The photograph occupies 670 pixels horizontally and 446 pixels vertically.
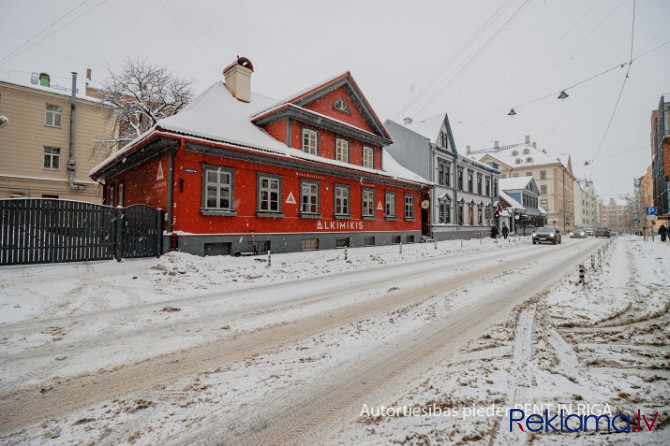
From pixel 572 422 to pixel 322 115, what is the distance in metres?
17.4

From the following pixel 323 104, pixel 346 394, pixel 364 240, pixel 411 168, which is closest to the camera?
pixel 346 394

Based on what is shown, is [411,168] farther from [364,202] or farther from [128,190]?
[128,190]

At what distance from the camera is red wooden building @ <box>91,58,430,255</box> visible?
41.5ft

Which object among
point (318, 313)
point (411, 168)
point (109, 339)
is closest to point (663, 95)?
point (411, 168)

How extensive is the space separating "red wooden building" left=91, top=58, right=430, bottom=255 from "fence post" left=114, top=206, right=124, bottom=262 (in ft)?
A: 5.22

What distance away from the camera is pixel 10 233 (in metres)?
9.15

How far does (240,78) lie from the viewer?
18781 millimetres

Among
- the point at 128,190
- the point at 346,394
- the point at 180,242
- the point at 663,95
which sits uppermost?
the point at 663,95

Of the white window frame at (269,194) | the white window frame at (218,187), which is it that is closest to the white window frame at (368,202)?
the white window frame at (269,194)

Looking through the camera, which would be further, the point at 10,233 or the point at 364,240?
the point at 364,240

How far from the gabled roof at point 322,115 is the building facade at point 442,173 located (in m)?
7.29

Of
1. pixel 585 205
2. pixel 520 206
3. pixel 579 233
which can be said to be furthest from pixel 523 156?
pixel 585 205

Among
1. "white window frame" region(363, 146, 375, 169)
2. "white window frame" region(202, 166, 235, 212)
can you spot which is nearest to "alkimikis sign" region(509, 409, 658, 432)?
"white window frame" region(202, 166, 235, 212)

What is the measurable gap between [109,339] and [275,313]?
8.15 ft
